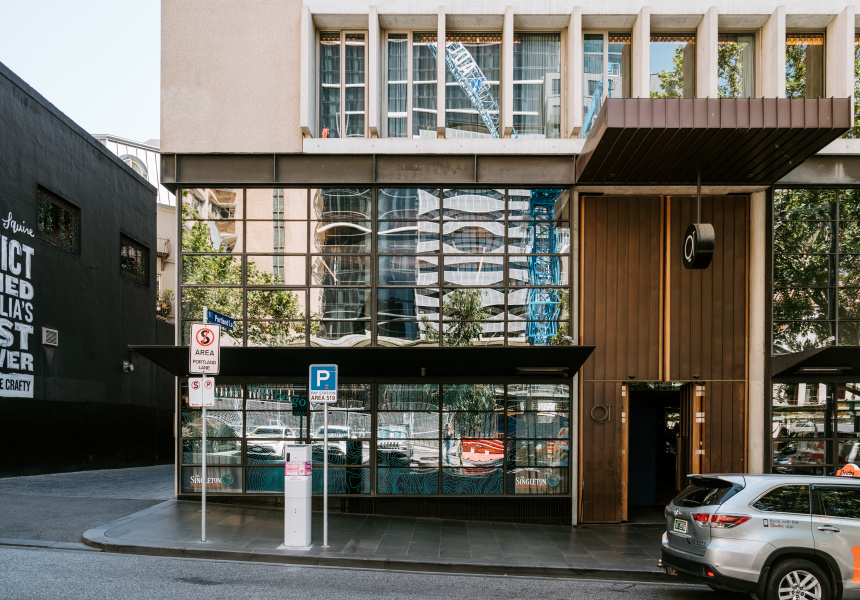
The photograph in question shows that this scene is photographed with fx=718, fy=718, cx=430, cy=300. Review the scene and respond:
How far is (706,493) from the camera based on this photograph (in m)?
8.36

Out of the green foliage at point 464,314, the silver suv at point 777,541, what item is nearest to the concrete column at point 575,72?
the green foliage at point 464,314

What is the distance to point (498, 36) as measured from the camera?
1418cm

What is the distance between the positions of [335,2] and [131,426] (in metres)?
15.5

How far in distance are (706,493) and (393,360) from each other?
5.96m

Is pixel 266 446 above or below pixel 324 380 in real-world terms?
below

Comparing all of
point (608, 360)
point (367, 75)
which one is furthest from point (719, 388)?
point (367, 75)

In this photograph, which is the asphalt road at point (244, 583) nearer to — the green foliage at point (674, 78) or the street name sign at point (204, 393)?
the street name sign at point (204, 393)

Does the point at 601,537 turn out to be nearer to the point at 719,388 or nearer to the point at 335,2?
the point at 719,388

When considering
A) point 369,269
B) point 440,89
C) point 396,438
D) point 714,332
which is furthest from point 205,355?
point 714,332

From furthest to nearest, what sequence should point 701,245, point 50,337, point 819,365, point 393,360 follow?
point 50,337
point 819,365
point 393,360
point 701,245

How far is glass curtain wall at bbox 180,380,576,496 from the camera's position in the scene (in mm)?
13547

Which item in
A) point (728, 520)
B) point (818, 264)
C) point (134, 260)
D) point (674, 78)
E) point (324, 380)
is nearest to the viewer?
point (728, 520)

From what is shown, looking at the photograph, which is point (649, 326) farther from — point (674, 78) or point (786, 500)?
point (786, 500)

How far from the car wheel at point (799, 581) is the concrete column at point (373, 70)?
9808 millimetres
